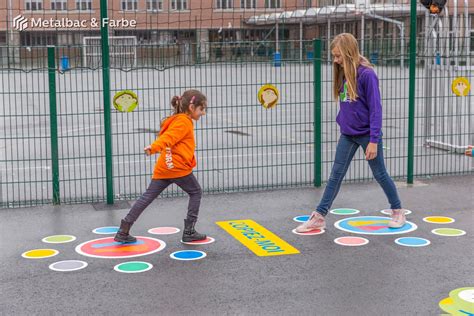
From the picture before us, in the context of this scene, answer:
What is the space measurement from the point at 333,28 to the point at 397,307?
12526 millimetres

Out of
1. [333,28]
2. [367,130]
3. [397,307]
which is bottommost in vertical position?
[397,307]

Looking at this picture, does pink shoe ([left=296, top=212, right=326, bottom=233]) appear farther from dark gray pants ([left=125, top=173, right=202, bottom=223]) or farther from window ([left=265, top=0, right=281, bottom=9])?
window ([left=265, top=0, right=281, bottom=9])

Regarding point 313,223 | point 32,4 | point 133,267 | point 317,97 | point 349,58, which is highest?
point 32,4

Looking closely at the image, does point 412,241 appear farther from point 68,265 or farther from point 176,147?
point 68,265

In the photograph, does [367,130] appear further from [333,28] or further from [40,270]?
[333,28]

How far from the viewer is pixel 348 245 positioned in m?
6.21

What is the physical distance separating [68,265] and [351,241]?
2419 millimetres

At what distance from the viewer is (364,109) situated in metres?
6.34

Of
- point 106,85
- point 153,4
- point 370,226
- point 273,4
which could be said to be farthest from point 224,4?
point 370,226

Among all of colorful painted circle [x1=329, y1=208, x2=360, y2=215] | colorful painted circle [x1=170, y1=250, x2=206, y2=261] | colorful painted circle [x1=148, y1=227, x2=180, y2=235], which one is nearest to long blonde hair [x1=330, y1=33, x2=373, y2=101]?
colorful painted circle [x1=329, y1=208, x2=360, y2=215]

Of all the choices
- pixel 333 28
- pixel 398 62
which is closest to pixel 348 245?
pixel 398 62

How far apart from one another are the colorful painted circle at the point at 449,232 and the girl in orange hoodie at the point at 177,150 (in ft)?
7.33

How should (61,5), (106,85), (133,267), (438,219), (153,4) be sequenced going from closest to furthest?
1. (133,267)
2. (438,219)
3. (106,85)
4. (153,4)
5. (61,5)

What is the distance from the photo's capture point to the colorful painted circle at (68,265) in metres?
5.58
